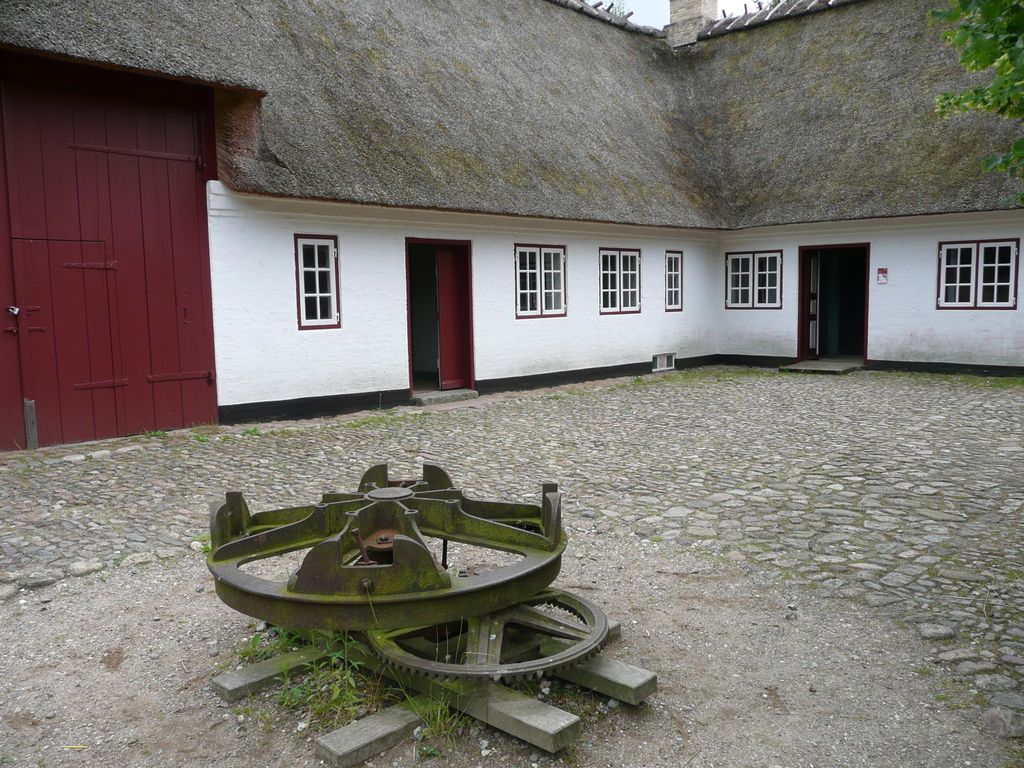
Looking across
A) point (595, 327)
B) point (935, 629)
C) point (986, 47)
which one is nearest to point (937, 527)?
point (935, 629)

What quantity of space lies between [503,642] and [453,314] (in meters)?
9.22

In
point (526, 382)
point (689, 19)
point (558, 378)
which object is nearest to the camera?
point (526, 382)

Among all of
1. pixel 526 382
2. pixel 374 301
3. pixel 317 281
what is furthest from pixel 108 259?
pixel 526 382

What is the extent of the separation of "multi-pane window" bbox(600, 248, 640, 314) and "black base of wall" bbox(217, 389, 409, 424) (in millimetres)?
4669

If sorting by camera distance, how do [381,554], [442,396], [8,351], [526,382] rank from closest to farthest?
[381,554] < [8,351] < [442,396] < [526,382]

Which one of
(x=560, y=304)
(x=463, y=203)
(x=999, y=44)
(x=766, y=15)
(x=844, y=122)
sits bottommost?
(x=560, y=304)

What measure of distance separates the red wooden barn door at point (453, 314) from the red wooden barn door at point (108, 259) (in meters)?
3.78

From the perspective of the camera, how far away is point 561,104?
14.7 meters

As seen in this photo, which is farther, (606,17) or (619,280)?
(606,17)

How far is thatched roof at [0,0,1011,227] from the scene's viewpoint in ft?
30.2

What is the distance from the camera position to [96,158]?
8.50m

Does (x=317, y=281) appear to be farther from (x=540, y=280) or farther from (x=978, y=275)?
(x=978, y=275)

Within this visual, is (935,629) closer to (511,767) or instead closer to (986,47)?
(511,767)

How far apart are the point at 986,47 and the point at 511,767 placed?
3.39 metres
